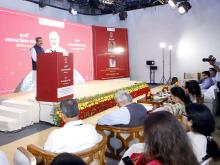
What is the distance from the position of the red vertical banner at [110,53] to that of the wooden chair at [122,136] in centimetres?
751

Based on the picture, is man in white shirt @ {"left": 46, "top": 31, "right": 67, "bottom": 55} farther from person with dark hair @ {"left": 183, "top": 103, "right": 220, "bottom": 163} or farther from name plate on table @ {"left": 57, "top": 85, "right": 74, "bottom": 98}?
person with dark hair @ {"left": 183, "top": 103, "right": 220, "bottom": 163}

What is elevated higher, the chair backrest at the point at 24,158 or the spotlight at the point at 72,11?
the spotlight at the point at 72,11

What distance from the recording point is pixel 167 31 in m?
10.4

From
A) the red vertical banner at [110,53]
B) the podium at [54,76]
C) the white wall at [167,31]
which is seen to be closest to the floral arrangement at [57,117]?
the podium at [54,76]

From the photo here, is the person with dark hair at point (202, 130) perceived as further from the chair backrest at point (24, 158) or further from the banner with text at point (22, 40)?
the banner with text at point (22, 40)

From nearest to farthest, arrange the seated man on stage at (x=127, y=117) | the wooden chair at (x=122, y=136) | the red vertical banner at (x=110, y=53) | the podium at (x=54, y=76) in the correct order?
the wooden chair at (x=122, y=136), the seated man on stage at (x=127, y=117), the podium at (x=54, y=76), the red vertical banner at (x=110, y=53)

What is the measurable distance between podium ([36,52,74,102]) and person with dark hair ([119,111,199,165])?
12.1ft

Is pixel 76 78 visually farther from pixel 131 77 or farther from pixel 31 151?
pixel 31 151

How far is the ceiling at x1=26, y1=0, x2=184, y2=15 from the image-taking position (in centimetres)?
987

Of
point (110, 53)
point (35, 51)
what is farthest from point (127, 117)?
point (110, 53)

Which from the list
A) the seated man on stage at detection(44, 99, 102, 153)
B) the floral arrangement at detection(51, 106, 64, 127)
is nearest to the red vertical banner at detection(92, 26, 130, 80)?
the floral arrangement at detection(51, 106, 64, 127)

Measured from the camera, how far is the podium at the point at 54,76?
15.2 feet

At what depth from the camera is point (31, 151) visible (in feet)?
6.41

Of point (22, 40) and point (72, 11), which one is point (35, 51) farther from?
point (72, 11)
